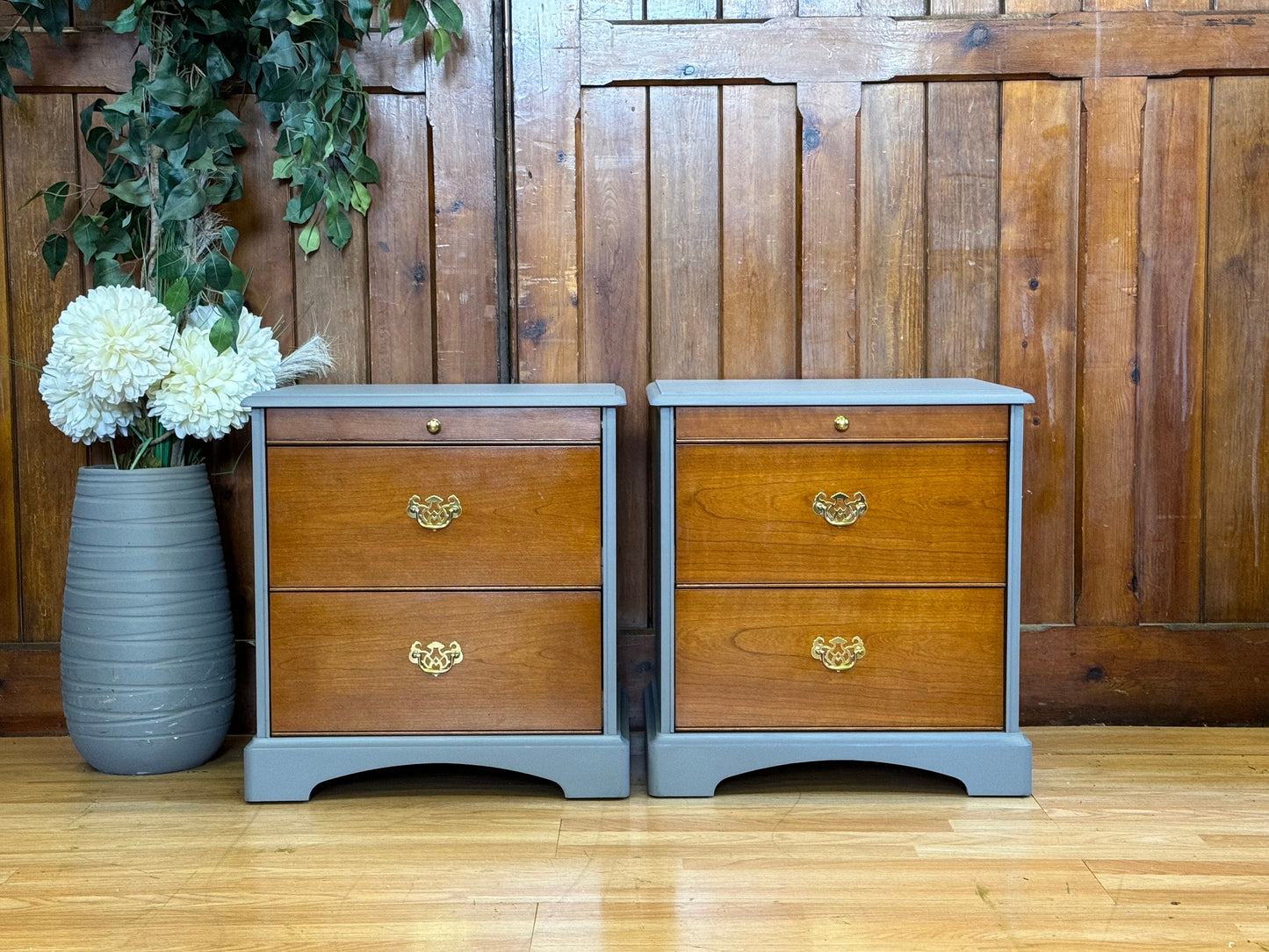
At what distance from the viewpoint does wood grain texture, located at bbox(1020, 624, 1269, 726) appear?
7.50 feet

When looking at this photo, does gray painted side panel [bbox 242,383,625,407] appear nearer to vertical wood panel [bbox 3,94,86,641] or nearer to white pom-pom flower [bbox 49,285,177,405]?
white pom-pom flower [bbox 49,285,177,405]

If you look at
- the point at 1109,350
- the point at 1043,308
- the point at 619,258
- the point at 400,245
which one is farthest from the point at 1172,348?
the point at 400,245

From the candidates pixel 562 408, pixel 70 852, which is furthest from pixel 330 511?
pixel 70 852

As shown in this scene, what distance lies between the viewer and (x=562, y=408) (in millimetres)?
1865

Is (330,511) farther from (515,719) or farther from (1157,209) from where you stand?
(1157,209)

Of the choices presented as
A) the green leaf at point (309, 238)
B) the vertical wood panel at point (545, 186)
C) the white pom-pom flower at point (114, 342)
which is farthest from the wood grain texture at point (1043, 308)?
the white pom-pom flower at point (114, 342)

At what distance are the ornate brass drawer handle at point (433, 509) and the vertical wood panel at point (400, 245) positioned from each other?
18.8 inches

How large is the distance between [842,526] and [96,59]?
5.28 feet

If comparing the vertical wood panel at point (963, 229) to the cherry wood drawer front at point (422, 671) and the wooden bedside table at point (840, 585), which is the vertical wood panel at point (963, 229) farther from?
the cherry wood drawer front at point (422, 671)

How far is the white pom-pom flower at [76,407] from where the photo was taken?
2.01 m

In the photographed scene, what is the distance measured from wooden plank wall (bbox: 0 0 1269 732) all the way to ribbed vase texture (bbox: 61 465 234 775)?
262 mm

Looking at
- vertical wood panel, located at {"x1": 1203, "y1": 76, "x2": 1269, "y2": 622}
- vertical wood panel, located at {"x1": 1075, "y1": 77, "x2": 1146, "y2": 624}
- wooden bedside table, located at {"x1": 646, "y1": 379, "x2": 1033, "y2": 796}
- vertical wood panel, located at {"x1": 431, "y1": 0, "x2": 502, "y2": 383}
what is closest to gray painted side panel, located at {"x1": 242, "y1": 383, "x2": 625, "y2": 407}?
wooden bedside table, located at {"x1": 646, "y1": 379, "x2": 1033, "y2": 796}

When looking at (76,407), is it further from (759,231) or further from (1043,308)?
(1043,308)

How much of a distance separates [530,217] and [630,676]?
911mm
